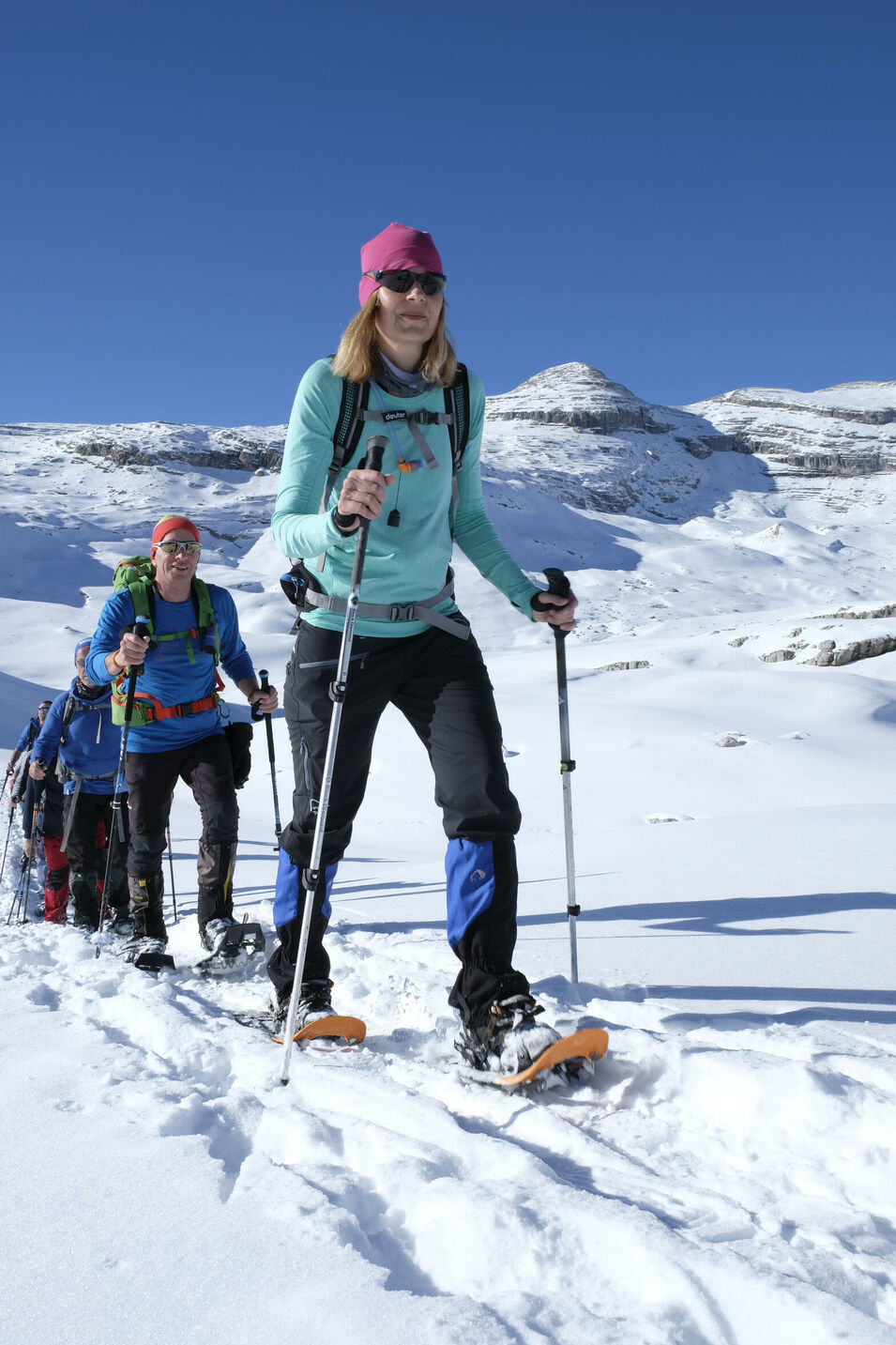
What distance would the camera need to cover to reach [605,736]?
15266 mm

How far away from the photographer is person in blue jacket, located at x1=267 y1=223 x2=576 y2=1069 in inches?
109

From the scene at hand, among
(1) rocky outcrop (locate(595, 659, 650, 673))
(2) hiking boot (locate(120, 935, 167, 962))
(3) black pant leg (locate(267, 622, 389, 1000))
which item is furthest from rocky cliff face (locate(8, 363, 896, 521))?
(3) black pant leg (locate(267, 622, 389, 1000))

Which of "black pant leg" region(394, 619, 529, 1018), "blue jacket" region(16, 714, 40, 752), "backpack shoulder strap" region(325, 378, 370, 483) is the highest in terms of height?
"backpack shoulder strap" region(325, 378, 370, 483)

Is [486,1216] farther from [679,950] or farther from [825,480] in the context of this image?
[825,480]

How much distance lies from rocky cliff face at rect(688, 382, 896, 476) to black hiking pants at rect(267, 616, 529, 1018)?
159m

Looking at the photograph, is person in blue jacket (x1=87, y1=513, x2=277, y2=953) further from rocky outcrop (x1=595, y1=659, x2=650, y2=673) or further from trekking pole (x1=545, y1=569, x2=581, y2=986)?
rocky outcrop (x1=595, y1=659, x2=650, y2=673)

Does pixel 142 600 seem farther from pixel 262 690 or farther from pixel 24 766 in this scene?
pixel 24 766

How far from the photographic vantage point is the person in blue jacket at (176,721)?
4539mm

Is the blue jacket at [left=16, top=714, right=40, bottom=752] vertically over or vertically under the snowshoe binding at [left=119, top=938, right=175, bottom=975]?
over

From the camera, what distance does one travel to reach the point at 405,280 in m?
2.88

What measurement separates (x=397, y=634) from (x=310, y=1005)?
1.28 metres

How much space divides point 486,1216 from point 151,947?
10.1 feet

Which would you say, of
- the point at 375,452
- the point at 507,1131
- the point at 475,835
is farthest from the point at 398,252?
the point at 507,1131

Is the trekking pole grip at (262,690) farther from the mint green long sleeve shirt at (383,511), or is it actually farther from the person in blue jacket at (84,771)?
the person in blue jacket at (84,771)
